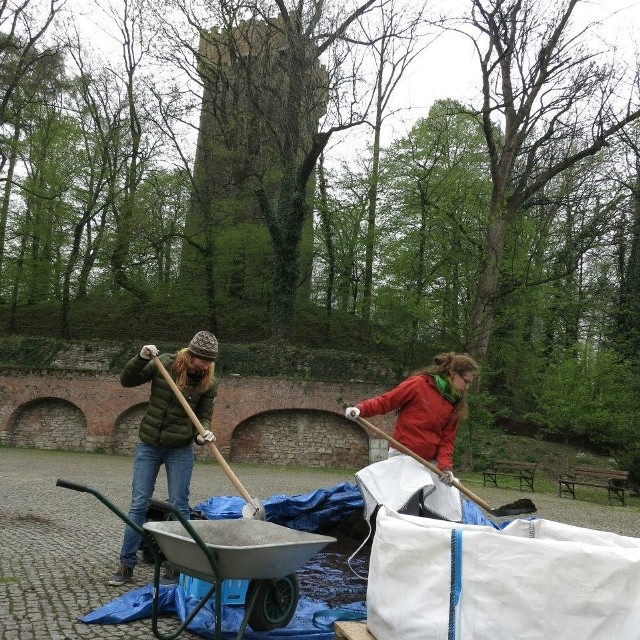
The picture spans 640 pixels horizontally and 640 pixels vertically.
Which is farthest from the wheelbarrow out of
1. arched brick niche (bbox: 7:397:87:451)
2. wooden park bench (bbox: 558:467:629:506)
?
arched brick niche (bbox: 7:397:87:451)

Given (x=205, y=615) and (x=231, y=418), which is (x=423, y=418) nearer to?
(x=205, y=615)

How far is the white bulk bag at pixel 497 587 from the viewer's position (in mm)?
2506

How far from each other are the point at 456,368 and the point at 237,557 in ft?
8.72

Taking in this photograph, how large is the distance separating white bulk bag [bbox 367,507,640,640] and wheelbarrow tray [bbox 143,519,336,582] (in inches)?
21.0

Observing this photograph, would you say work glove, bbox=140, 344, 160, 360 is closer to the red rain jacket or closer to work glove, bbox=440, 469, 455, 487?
the red rain jacket

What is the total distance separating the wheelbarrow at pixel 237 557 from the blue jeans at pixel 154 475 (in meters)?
1.11

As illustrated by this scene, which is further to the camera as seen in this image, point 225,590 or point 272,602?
point 225,590

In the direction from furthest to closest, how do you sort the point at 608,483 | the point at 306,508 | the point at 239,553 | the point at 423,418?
1. the point at 608,483
2. the point at 306,508
3. the point at 423,418
4. the point at 239,553

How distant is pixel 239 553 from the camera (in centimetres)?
323

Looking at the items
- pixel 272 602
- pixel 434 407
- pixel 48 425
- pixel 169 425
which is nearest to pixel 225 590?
pixel 272 602

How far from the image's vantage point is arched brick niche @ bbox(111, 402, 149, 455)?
66.6 feet

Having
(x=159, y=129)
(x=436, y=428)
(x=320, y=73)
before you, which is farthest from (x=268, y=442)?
(x=436, y=428)

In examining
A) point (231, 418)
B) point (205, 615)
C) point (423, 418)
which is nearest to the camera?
point (205, 615)

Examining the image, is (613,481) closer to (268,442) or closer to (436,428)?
(268,442)
